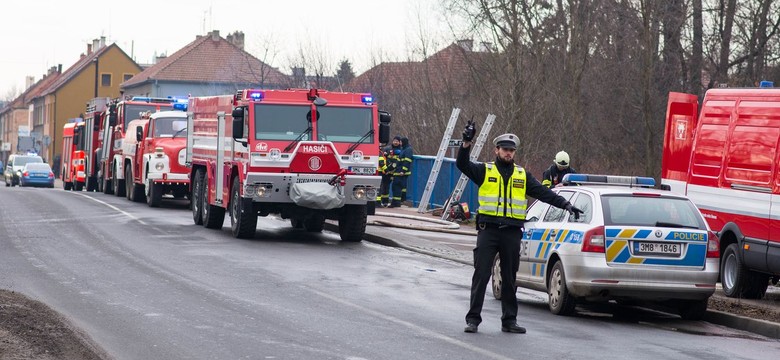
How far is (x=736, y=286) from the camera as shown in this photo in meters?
14.7

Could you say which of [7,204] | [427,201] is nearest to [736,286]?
[427,201]

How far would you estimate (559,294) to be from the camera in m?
12.5

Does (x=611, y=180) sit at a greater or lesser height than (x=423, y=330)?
greater

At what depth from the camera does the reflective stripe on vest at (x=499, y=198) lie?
36.3 ft

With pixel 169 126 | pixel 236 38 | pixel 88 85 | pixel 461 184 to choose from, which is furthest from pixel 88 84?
pixel 461 184

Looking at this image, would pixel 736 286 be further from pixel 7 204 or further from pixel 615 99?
pixel 615 99

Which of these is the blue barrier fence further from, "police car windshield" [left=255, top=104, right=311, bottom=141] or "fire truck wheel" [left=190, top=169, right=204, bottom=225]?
"police car windshield" [left=255, top=104, right=311, bottom=141]

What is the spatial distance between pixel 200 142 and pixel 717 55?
18.6 metres

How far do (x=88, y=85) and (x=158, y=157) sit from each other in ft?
296

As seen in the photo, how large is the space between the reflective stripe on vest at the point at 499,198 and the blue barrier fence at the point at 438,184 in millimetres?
15187

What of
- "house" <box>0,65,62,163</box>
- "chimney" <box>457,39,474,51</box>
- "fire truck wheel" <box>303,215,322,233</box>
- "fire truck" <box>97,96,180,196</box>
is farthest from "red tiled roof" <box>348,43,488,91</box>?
"house" <box>0,65,62,163</box>

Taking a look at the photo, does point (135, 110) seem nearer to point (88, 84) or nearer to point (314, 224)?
point (314, 224)

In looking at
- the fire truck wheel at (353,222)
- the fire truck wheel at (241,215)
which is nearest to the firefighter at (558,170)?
the fire truck wheel at (353,222)

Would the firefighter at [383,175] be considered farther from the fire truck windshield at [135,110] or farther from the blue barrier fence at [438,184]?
the fire truck windshield at [135,110]
